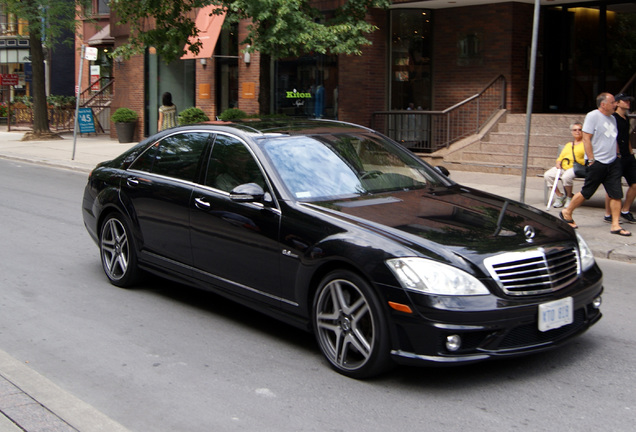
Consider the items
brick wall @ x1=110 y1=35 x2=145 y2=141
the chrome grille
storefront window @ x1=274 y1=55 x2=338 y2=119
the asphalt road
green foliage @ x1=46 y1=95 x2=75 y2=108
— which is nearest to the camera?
the asphalt road

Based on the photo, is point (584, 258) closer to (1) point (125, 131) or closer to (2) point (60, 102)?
(1) point (125, 131)

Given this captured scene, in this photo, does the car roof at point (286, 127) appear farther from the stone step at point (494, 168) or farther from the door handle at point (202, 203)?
the stone step at point (494, 168)

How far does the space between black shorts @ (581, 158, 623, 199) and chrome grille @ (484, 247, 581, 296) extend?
544 centimetres

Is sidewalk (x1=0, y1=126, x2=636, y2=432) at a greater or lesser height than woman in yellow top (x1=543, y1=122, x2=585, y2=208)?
lesser

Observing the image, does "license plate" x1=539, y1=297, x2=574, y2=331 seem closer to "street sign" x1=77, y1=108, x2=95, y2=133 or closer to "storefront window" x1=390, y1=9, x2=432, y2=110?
"storefront window" x1=390, y1=9, x2=432, y2=110

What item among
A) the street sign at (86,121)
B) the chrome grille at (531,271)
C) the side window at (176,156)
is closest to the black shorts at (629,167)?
the chrome grille at (531,271)

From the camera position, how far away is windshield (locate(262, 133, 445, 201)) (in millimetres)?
5684

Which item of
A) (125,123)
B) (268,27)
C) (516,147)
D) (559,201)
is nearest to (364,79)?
(268,27)

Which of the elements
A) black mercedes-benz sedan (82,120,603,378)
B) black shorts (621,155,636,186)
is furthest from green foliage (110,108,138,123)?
black mercedes-benz sedan (82,120,603,378)

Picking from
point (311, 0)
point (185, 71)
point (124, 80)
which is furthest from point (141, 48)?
point (124, 80)

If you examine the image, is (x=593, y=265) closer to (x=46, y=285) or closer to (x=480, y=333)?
(x=480, y=333)

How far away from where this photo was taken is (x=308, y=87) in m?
21.6

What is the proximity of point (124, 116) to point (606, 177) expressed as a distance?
772 inches

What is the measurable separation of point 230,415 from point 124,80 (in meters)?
25.5
